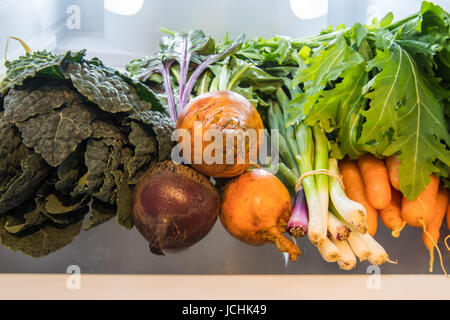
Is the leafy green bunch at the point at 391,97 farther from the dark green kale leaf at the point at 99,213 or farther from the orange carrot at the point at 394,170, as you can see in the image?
the dark green kale leaf at the point at 99,213

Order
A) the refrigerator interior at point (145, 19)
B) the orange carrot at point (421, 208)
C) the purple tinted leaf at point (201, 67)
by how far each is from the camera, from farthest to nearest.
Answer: the refrigerator interior at point (145, 19) → the purple tinted leaf at point (201, 67) → the orange carrot at point (421, 208)

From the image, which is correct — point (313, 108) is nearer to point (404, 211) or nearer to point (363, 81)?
point (363, 81)

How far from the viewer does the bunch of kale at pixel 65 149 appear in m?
0.59

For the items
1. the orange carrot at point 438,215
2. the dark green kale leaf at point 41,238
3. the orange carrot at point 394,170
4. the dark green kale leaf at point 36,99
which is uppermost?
the dark green kale leaf at point 36,99

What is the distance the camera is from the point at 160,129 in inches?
25.3

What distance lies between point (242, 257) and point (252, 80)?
1.62 feet

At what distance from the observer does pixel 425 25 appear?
745 mm

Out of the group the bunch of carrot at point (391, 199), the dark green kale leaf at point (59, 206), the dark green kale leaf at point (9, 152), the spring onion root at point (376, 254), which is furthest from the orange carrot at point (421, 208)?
the dark green kale leaf at point (9, 152)

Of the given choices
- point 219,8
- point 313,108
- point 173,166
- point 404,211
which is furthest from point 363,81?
point 219,8

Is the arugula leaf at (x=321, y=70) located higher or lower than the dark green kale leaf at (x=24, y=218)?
higher

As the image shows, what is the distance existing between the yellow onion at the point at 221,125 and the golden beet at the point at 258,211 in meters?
0.04

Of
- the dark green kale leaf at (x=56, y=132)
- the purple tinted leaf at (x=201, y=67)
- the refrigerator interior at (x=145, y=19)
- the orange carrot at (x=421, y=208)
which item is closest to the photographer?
the dark green kale leaf at (x=56, y=132)

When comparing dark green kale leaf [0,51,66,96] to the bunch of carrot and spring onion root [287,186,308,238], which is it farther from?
the bunch of carrot

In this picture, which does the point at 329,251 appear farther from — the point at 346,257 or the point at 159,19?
the point at 159,19
